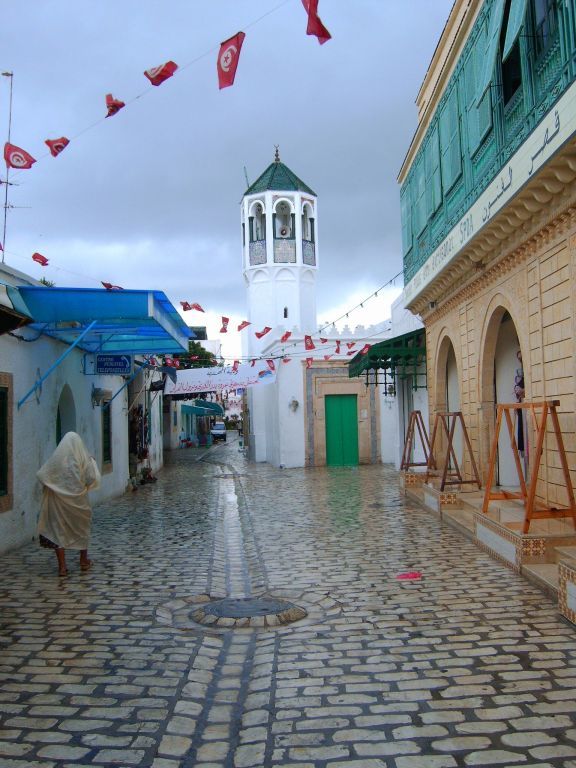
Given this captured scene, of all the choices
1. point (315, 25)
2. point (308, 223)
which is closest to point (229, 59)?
point (315, 25)

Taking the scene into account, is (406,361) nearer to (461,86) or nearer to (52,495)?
(461,86)

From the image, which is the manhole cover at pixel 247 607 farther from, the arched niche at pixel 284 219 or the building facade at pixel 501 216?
the arched niche at pixel 284 219

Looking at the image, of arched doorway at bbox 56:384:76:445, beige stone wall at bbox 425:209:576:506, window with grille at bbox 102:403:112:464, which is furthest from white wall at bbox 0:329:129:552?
beige stone wall at bbox 425:209:576:506

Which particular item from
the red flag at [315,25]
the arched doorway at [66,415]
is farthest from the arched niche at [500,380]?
the arched doorway at [66,415]

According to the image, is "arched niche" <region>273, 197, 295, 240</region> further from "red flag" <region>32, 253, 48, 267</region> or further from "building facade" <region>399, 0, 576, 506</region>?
"red flag" <region>32, 253, 48, 267</region>

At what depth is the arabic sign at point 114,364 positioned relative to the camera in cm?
1237

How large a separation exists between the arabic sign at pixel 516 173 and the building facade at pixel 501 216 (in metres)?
0.02

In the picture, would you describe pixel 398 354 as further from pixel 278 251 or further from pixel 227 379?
pixel 278 251

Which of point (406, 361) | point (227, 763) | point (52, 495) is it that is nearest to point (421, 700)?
point (227, 763)

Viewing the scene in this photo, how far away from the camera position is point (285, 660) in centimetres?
468

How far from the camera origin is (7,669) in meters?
4.50

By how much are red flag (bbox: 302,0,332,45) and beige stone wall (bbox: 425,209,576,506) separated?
9.12ft

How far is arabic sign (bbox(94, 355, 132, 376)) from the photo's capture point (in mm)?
12373

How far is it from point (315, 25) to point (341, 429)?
1759 cm
